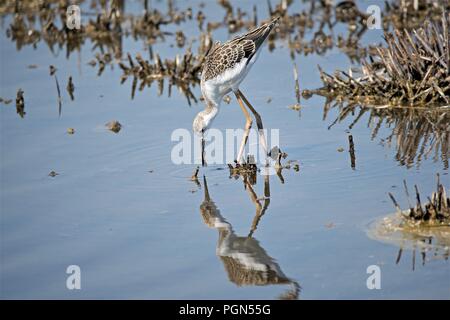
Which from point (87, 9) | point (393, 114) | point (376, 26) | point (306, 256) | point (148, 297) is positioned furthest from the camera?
point (87, 9)

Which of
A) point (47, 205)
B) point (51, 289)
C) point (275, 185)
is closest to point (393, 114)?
point (275, 185)

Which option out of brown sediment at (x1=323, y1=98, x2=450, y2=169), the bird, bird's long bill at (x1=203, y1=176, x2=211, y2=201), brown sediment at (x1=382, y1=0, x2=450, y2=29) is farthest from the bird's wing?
brown sediment at (x1=382, y1=0, x2=450, y2=29)

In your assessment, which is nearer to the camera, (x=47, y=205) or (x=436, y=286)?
(x=436, y=286)

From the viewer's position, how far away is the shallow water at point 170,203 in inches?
232

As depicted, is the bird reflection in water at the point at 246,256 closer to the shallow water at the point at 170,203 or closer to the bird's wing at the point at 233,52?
the shallow water at the point at 170,203

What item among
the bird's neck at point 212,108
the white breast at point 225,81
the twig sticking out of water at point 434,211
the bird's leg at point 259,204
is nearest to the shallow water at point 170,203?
the bird's leg at point 259,204

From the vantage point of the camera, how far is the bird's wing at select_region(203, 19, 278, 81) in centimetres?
825

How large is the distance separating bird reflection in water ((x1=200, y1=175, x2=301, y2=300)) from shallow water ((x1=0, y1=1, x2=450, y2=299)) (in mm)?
57

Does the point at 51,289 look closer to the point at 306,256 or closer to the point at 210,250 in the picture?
the point at 210,250

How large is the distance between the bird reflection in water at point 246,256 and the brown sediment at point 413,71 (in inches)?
108
